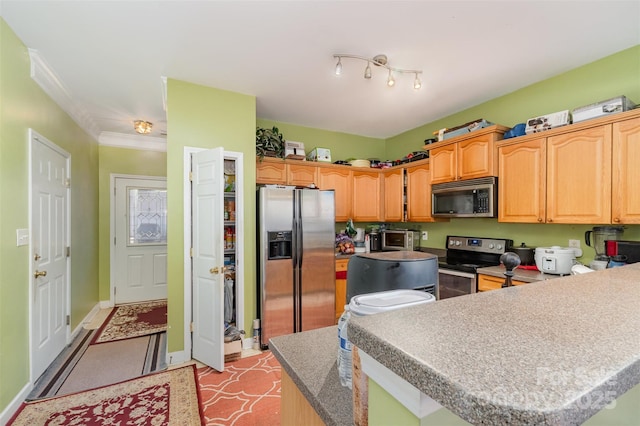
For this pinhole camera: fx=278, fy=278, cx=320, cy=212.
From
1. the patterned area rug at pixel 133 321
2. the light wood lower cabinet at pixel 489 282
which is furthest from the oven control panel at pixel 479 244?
the patterned area rug at pixel 133 321

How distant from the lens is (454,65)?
97.0 inches

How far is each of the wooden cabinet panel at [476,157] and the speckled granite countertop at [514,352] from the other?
248 cm

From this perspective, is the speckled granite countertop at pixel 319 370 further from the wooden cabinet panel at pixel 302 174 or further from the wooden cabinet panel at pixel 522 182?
the wooden cabinet panel at pixel 302 174

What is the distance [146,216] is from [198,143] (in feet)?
8.63

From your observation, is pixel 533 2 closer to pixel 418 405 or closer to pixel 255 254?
pixel 418 405

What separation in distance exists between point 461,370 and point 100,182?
210 inches

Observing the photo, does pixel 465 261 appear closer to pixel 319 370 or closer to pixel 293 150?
pixel 293 150

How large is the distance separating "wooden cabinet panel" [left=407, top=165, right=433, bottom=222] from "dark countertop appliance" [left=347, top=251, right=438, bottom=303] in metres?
2.60

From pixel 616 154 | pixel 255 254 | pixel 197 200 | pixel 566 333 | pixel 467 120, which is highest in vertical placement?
pixel 467 120

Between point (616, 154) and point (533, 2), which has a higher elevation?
point (533, 2)

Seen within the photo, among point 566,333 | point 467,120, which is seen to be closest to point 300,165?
point 467,120

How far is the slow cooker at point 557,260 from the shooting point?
92.9 inches

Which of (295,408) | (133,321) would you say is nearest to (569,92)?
(295,408)

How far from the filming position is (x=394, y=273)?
119 centimetres
